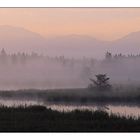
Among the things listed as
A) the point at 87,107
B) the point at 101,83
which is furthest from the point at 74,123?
the point at 101,83

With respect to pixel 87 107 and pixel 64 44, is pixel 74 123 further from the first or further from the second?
pixel 64 44

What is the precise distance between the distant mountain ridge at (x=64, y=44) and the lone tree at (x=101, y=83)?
15cm

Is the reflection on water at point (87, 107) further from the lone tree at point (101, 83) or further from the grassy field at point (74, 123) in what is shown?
the lone tree at point (101, 83)

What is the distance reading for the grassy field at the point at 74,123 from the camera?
14.1 m

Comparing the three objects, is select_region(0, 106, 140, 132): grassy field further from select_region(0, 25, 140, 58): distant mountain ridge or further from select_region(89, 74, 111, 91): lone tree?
select_region(0, 25, 140, 58): distant mountain ridge

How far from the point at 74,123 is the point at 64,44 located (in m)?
0.57

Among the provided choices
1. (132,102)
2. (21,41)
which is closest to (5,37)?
(21,41)

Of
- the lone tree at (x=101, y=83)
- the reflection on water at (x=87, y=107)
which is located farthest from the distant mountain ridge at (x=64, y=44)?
the reflection on water at (x=87, y=107)

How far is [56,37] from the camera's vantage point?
46.3ft

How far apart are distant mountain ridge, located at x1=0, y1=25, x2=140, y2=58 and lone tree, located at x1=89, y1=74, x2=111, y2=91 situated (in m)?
0.15

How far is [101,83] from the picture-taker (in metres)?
14.1

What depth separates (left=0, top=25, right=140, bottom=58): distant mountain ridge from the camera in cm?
1410

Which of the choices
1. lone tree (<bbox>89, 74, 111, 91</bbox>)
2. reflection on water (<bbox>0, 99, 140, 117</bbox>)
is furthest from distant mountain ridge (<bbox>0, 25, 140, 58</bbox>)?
reflection on water (<bbox>0, 99, 140, 117</bbox>)
